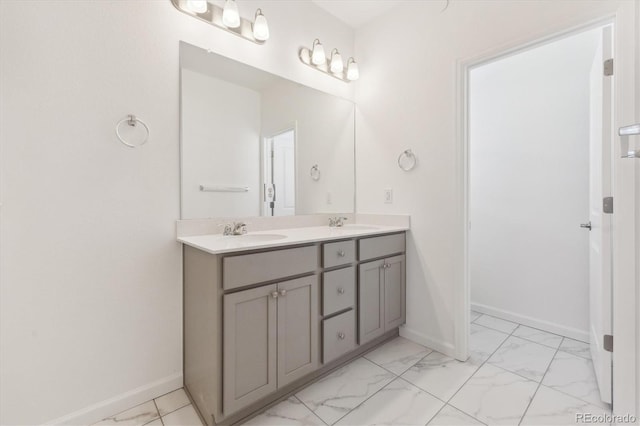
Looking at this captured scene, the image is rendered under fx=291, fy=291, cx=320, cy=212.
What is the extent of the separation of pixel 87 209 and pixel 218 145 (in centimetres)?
74

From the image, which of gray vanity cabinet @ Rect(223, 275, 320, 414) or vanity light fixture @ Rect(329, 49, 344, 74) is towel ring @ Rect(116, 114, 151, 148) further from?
vanity light fixture @ Rect(329, 49, 344, 74)

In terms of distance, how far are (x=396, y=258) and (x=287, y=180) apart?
3.22ft

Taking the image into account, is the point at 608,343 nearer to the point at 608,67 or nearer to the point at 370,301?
the point at 370,301

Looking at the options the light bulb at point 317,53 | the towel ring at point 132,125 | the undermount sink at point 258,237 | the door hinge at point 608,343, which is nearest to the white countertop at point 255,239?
the undermount sink at point 258,237

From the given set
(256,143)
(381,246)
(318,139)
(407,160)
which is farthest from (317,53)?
(381,246)

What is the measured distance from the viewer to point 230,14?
1674 mm

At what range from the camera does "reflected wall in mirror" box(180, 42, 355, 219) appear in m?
1.68

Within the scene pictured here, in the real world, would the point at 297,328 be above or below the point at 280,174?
below

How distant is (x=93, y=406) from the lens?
4.47 feet

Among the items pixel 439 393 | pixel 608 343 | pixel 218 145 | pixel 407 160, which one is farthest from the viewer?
pixel 407 160

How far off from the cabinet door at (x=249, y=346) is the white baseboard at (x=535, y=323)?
2.16 metres

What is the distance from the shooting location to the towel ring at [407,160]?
214 cm

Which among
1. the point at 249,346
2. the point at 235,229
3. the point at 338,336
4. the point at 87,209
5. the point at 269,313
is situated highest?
the point at 87,209

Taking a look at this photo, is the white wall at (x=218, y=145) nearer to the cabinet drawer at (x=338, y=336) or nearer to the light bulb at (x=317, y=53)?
the light bulb at (x=317, y=53)
